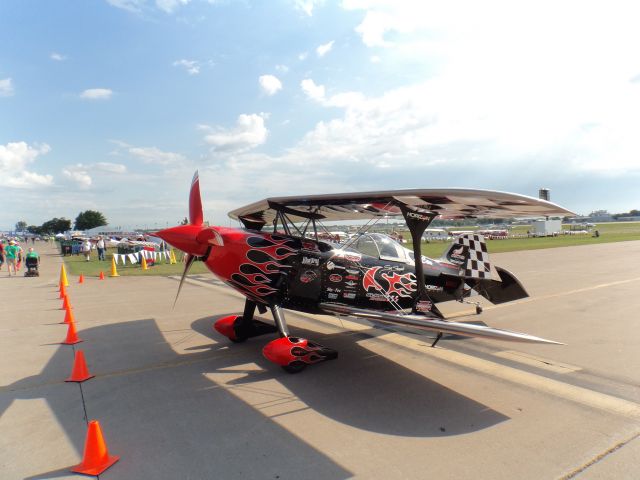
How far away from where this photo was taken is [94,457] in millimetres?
3207

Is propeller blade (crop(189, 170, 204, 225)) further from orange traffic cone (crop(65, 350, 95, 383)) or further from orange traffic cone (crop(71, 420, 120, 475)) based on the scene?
orange traffic cone (crop(71, 420, 120, 475))

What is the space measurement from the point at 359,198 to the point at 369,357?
2.58 m

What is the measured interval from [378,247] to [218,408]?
392cm

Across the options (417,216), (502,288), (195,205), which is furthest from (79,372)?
(502,288)

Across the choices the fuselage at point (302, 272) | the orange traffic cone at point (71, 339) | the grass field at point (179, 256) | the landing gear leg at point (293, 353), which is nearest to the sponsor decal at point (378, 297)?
the fuselage at point (302, 272)

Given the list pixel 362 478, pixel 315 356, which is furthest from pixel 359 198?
pixel 362 478

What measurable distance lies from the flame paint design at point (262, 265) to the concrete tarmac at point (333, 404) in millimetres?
1176

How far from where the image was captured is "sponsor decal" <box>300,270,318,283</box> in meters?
6.20

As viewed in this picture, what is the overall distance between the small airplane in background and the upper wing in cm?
2

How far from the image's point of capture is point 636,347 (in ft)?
20.9

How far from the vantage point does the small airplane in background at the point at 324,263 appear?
5473 mm

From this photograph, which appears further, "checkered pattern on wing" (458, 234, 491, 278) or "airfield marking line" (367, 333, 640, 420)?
"checkered pattern on wing" (458, 234, 491, 278)

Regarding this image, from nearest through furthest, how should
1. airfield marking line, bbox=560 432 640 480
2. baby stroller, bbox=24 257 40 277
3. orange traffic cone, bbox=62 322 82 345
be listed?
1. airfield marking line, bbox=560 432 640 480
2. orange traffic cone, bbox=62 322 82 345
3. baby stroller, bbox=24 257 40 277

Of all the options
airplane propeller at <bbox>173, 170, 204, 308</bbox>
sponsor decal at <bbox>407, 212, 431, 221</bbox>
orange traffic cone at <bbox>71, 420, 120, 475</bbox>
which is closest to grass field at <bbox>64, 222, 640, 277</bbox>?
airplane propeller at <bbox>173, 170, 204, 308</bbox>
